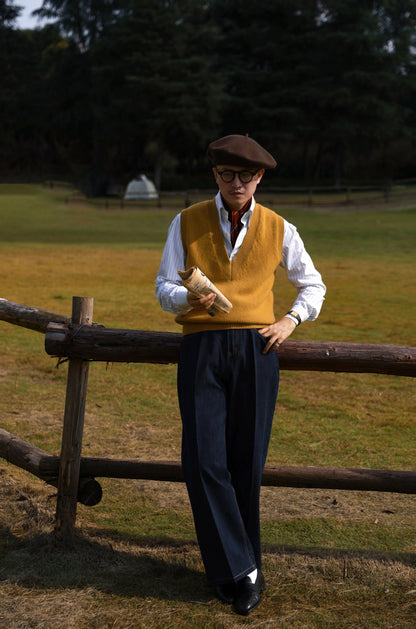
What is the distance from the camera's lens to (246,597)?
3240mm

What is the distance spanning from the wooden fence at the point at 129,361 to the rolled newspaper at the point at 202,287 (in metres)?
0.61

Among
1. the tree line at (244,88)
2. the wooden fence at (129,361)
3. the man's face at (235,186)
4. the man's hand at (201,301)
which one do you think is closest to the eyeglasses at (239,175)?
the man's face at (235,186)

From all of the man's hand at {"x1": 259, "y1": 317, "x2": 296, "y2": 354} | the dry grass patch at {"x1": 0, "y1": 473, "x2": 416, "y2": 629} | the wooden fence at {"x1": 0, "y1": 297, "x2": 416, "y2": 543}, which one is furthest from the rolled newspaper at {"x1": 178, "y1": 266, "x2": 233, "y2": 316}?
the dry grass patch at {"x1": 0, "y1": 473, "x2": 416, "y2": 629}

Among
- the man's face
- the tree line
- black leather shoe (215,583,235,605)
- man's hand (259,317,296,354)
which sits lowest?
black leather shoe (215,583,235,605)

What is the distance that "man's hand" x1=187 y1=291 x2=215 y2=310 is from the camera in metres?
3.02

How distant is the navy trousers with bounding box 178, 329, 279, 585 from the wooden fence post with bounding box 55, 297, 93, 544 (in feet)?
2.78

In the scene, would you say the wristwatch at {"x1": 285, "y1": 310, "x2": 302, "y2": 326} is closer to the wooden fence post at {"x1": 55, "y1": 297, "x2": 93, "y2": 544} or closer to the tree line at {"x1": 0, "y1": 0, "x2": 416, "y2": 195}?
the wooden fence post at {"x1": 55, "y1": 297, "x2": 93, "y2": 544}

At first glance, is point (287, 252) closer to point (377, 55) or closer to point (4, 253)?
point (4, 253)

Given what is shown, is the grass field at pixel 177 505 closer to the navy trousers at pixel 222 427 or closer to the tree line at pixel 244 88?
the navy trousers at pixel 222 427

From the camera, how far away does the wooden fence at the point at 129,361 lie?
11.9 ft

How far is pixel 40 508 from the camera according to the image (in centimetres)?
434

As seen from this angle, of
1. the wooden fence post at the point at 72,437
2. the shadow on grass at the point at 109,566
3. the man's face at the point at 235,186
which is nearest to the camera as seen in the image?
the man's face at the point at 235,186

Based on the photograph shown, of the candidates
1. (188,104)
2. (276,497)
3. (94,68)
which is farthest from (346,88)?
(276,497)

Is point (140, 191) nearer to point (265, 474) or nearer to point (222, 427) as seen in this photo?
point (265, 474)
